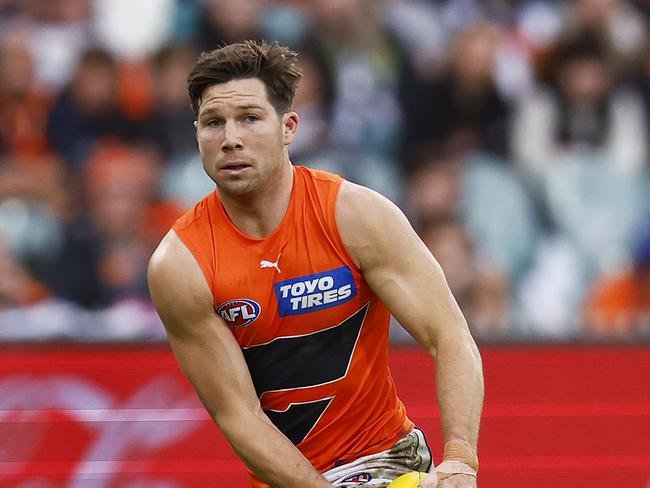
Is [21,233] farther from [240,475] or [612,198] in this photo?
[612,198]

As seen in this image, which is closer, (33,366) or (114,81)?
(33,366)

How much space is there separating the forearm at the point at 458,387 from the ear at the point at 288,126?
0.77 metres

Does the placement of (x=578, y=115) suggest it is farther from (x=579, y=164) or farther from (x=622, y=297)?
(x=622, y=297)

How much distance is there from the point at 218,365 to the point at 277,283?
0.31 metres

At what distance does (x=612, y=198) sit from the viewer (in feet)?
24.1

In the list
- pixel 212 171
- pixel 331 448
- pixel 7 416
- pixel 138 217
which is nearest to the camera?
pixel 212 171

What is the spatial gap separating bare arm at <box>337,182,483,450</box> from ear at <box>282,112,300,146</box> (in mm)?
276

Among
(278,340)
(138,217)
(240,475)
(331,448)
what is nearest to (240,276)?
(278,340)

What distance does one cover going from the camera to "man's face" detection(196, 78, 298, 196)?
3770mm

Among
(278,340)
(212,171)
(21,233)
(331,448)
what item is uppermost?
(21,233)

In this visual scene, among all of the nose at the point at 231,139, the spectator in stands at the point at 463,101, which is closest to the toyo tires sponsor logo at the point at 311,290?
the nose at the point at 231,139

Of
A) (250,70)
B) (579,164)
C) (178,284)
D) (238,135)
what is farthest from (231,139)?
(579,164)

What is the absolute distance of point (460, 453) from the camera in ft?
12.2

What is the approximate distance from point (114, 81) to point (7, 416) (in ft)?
9.17
